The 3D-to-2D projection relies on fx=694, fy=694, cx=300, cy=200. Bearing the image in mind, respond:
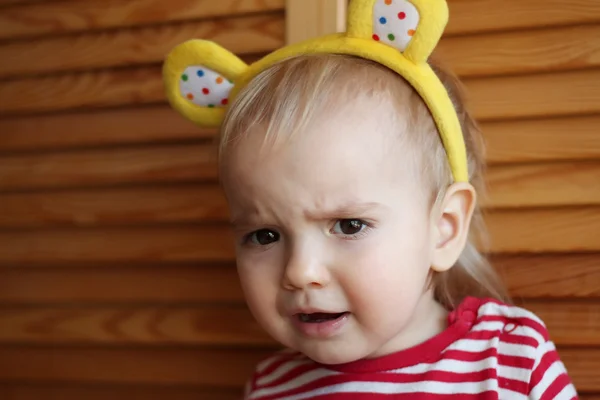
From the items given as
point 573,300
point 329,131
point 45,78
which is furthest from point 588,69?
point 45,78

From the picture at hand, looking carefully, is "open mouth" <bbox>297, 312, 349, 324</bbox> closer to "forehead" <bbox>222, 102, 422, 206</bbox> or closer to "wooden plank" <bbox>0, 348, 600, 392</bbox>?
"forehead" <bbox>222, 102, 422, 206</bbox>

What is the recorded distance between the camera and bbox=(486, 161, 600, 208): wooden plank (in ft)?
3.33

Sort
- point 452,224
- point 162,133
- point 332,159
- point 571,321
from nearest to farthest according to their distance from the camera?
point 332,159 → point 452,224 → point 571,321 → point 162,133

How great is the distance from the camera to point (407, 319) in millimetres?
883

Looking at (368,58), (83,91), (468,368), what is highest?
(83,91)

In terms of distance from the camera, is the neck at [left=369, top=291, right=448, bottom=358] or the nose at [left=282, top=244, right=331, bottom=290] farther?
the neck at [left=369, top=291, right=448, bottom=358]

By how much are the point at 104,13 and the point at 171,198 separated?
34 cm

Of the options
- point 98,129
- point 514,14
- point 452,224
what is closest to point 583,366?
point 452,224

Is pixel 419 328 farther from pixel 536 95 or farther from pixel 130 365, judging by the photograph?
pixel 130 365

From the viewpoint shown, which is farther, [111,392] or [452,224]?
[111,392]

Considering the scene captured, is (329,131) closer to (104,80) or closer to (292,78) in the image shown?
(292,78)

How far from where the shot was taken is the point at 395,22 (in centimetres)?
84

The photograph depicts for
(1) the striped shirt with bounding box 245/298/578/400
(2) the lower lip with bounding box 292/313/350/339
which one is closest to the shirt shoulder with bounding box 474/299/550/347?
(1) the striped shirt with bounding box 245/298/578/400

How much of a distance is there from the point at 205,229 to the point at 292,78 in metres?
0.40
